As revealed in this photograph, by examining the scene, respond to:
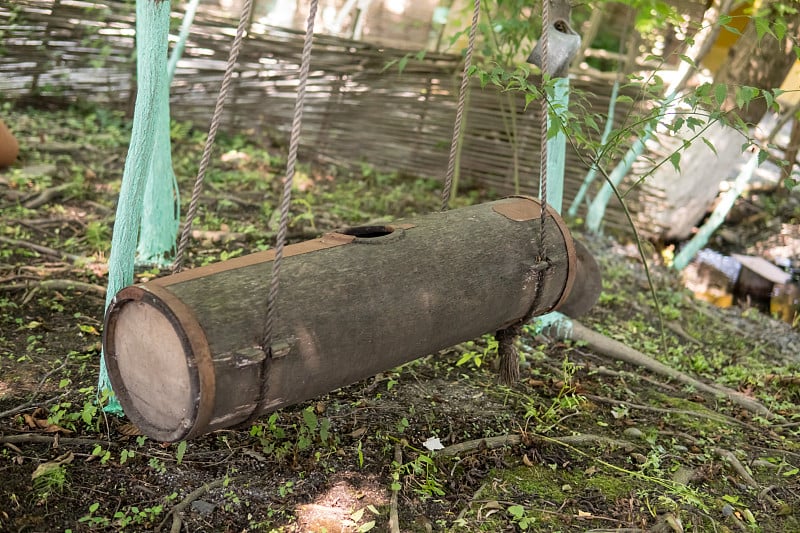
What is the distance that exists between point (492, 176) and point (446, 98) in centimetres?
82

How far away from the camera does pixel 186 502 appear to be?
2.25 meters

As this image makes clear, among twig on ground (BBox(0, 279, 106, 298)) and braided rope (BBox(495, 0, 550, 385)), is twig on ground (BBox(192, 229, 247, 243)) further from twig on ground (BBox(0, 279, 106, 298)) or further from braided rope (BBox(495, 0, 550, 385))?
braided rope (BBox(495, 0, 550, 385))

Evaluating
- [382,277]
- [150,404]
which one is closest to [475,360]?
[382,277]

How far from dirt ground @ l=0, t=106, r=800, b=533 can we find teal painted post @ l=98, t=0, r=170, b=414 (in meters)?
0.39

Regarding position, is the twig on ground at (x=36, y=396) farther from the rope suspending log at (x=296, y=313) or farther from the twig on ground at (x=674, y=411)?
the twig on ground at (x=674, y=411)

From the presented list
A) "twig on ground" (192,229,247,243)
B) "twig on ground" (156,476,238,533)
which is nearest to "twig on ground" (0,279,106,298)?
"twig on ground" (192,229,247,243)

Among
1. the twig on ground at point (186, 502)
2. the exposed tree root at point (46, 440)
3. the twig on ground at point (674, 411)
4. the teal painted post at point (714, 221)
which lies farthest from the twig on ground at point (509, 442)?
the teal painted post at point (714, 221)

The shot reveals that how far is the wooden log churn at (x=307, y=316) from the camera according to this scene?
182cm

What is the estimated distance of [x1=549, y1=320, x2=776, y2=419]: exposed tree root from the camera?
3.62 meters

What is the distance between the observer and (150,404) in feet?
6.54

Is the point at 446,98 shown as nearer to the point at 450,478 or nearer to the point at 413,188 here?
the point at 413,188

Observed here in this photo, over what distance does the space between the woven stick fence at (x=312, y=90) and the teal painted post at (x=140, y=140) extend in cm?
373

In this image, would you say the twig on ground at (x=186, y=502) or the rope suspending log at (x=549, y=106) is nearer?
the twig on ground at (x=186, y=502)

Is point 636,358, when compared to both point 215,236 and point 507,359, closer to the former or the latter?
point 507,359
